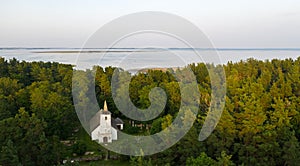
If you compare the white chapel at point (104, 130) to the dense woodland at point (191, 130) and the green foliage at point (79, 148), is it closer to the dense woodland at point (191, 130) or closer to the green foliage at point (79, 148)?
the dense woodland at point (191, 130)

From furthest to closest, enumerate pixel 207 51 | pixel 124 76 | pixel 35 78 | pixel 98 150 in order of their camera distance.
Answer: pixel 35 78 → pixel 124 76 → pixel 98 150 → pixel 207 51

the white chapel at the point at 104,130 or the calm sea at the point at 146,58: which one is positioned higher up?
the calm sea at the point at 146,58

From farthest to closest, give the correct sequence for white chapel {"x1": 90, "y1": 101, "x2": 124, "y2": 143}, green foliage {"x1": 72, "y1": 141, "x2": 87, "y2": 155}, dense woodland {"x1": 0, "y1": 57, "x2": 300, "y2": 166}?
white chapel {"x1": 90, "y1": 101, "x2": 124, "y2": 143} < green foliage {"x1": 72, "y1": 141, "x2": 87, "y2": 155} < dense woodland {"x1": 0, "y1": 57, "x2": 300, "y2": 166}

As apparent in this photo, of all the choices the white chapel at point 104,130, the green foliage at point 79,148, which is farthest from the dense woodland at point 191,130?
the white chapel at point 104,130

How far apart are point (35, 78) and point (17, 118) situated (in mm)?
16499

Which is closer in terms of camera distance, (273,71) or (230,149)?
(230,149)

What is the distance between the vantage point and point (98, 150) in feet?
65.9

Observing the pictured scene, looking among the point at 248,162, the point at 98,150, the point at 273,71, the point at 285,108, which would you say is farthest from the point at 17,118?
the point at 273,71

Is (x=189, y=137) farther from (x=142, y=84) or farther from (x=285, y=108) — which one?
(x=142, y=84)

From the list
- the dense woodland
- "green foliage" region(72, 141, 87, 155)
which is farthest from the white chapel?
"green foliage" region(72, 141, 87, 155)

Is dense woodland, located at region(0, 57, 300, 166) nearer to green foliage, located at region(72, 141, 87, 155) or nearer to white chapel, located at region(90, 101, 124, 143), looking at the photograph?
green foliage, located at region(72, 141, 87, 155)

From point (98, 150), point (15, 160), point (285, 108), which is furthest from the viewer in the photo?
point (98, 150)

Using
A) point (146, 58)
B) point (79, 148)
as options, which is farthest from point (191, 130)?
point (146, 58)

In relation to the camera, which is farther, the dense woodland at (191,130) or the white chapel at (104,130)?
the white chapel at (104,130)
